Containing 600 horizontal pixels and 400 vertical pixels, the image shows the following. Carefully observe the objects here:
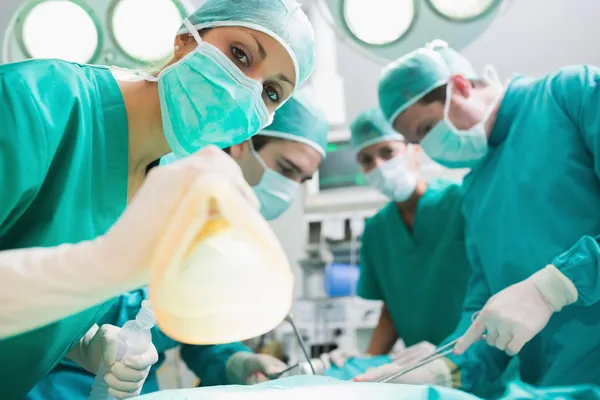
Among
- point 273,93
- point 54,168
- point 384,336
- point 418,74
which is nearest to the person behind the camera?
point 54,168

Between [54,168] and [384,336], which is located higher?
[54,168]

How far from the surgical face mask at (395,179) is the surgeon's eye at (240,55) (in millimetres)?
1169

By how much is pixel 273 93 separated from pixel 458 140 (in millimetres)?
717

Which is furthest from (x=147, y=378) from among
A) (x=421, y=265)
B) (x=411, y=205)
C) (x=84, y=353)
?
(x=411, y=205)

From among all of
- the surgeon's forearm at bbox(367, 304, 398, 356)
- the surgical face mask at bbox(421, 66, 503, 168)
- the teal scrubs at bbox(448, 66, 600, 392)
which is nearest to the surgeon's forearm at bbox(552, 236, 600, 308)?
the teal scrubs at bbox(448, 66, 600, 392)

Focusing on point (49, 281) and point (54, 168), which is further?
point (54, 168)

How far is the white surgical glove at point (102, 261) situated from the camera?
0.63 metres

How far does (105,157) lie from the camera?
40.6 inches

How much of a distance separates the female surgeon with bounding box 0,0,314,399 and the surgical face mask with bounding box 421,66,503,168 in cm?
63

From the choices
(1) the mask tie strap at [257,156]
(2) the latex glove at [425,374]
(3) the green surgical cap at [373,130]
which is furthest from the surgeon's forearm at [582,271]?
(3) the green surgical cap at [373,130]

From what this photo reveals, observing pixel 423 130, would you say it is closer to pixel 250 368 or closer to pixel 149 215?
pixel 250 368

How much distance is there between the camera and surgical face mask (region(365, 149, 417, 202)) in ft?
7.15

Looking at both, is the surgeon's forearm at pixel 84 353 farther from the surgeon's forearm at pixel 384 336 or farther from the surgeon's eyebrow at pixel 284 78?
the surgeon's forearm at pixel 384 336

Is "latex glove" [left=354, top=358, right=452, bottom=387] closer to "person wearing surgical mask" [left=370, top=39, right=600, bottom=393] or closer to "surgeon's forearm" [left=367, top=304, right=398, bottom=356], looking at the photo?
"person wearing surgical mask" [left=370, top=39, right=600, bottom=393]
